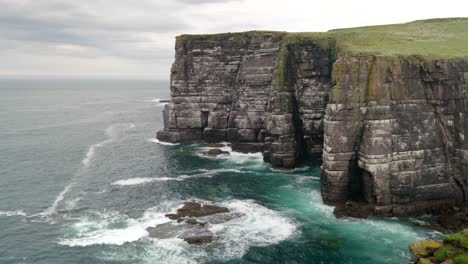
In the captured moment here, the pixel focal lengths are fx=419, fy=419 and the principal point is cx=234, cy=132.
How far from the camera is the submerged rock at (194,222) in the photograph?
166 ft

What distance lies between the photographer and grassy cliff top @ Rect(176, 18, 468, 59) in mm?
62681

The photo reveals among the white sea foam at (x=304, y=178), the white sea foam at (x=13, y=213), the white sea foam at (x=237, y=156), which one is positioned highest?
the white sea foam at (x=237, y=156)

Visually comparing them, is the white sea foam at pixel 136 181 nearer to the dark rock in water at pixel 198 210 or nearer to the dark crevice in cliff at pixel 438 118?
the dark rock in water at pixel 198 210

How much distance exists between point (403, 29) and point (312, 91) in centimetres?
2693

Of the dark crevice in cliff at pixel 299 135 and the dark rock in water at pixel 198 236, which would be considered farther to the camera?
the dark crevice in cliff at pixel 299 135

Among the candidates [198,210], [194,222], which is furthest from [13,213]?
[194,222]

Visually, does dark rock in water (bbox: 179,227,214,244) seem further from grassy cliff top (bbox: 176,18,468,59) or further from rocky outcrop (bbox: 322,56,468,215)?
grassy cliff top (bbox: 176,18,468,59)

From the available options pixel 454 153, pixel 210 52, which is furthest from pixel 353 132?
pixel 210 52

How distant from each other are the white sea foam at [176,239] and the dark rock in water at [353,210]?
7.00 meters

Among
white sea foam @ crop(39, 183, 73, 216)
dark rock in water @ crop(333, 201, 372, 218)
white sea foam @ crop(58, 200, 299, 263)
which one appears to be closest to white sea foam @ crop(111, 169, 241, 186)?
white sea foam @ crop(39, 183, 73, 216)

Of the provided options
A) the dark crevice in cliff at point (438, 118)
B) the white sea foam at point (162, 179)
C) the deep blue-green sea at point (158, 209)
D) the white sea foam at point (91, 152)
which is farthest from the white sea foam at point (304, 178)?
the white sea foam at point (91, 152)

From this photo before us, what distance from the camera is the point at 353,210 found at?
5694cm

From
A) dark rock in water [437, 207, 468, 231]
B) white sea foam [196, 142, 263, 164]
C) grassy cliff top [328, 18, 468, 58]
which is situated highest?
grassy cliff top [328, 18, 468, 58]

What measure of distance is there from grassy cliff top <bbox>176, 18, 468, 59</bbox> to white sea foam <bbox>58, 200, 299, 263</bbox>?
2716 cm
